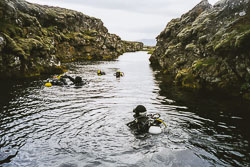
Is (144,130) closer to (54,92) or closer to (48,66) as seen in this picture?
(54,92)

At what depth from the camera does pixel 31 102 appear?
17938 mm

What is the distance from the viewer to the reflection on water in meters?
8.51

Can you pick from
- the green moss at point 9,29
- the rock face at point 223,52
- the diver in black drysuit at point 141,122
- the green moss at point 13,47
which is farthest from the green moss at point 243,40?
the green moss at point 9,29

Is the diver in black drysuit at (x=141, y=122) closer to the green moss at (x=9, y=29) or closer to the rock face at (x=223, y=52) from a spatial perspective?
the rock face at (x=223, y=52)

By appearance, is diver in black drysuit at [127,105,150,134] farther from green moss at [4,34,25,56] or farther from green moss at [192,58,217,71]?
green moss at [4,34,25,56]

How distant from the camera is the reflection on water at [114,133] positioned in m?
8.51

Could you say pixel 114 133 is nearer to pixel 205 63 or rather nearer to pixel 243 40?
pixel 243 40

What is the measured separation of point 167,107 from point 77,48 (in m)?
77.6

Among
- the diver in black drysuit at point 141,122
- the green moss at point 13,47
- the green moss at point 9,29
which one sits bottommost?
the diver in black drysuit at point 141,122

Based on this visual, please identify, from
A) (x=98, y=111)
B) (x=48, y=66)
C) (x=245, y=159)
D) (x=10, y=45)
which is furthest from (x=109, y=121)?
(x=48, y=66)

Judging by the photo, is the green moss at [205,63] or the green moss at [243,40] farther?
the green moss at [205,63]

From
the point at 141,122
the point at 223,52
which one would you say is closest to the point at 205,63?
the point at 223,52

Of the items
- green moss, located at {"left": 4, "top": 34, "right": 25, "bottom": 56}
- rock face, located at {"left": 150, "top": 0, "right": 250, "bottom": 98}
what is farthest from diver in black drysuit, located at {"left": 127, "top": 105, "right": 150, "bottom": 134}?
green moss, located at {"left": 4, "top": 34, "right": 25, "bottom": 56}

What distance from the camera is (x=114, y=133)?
11.3 metres
